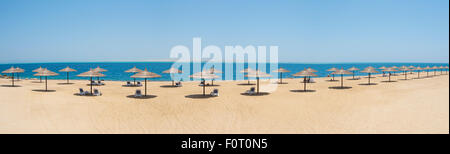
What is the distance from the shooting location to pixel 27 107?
33.0 ft

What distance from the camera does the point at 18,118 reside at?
8.33m

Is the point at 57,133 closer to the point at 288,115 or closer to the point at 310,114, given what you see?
the point at 288,115

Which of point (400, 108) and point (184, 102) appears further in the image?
point (184, 102)

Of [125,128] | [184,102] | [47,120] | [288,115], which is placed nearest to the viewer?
[125,128]

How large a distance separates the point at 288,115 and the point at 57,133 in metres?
7.05

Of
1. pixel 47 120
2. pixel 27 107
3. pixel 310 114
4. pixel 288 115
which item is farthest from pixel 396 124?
pixel 27 107

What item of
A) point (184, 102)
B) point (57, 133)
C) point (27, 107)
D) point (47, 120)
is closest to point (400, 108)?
point (184, 102)

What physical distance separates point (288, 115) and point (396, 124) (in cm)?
318
